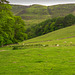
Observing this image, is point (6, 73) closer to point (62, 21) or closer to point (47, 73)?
point (47, 73)

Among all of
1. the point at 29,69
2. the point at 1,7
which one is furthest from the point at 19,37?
the point at 29,69

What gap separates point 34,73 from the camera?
14852mm

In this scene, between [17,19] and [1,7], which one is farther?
[17,19]

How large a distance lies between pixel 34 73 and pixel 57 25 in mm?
114081

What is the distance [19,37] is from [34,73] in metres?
42.9

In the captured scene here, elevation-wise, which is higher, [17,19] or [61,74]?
[17,19]

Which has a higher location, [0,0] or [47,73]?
[0,0]

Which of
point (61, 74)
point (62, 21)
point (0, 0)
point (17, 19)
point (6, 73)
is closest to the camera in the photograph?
point (61, 74)

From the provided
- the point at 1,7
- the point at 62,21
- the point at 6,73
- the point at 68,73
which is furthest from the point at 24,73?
the point at 62,21

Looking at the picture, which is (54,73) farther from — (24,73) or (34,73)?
(24,73)

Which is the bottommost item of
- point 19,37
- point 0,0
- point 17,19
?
point 19,37

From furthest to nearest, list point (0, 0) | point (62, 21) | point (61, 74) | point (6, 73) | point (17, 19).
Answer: point (62, 21) < point (17, 19) < point (0, 0) < point (6, 73) < point (61, 74)

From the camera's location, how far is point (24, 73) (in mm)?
15039

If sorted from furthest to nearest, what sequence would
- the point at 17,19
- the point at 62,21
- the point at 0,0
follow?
the point at 62,21 → the point at 17,19 → the point at 0,0
